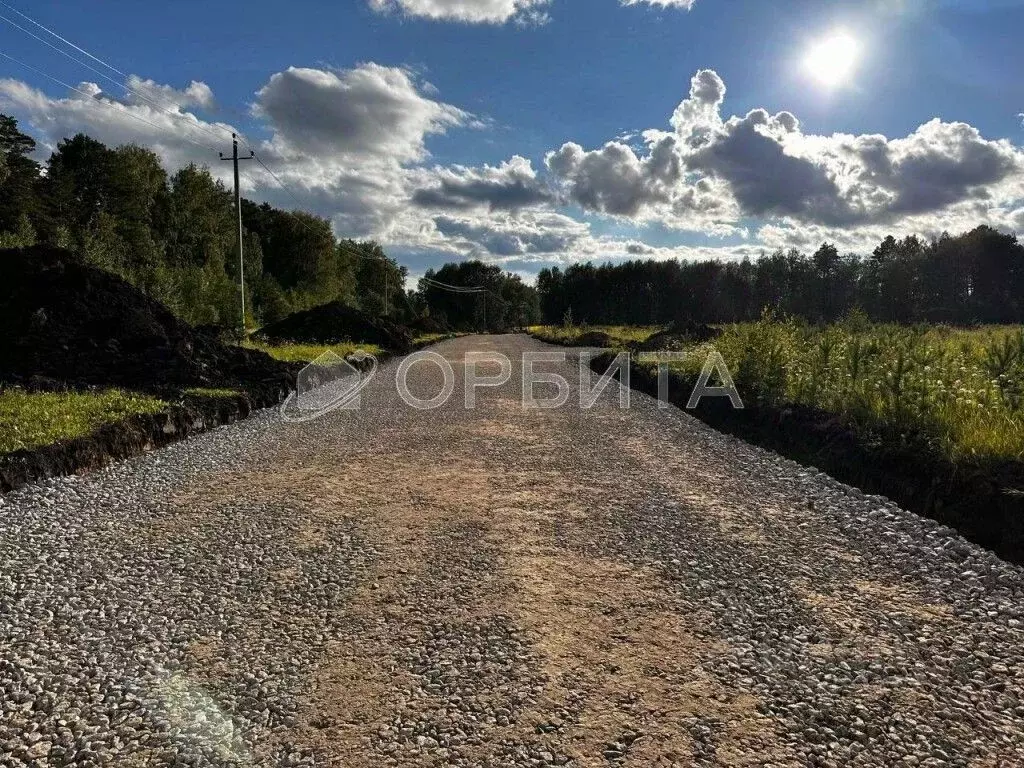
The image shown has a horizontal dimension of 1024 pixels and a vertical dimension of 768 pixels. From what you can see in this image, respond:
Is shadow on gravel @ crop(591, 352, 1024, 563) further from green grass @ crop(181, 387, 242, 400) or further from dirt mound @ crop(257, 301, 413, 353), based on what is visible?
dirt mound @ crop(257, 301, 413, 353)

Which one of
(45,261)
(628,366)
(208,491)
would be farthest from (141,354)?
(628,366)

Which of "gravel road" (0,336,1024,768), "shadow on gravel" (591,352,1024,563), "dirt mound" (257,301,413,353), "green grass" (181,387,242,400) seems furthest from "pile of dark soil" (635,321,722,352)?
"gravel road" (0,336,1024,768)

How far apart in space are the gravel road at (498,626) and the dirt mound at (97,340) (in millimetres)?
5536

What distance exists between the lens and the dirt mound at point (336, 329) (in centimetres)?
2816

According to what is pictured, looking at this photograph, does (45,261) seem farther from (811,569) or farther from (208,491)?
(811,569)

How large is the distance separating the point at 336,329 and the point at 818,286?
6563 cm

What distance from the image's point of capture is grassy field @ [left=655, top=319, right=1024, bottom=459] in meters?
5.84

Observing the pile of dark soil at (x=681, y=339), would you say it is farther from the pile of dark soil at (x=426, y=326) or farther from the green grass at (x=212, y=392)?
the pile of dark soil at (x=426, y=326)

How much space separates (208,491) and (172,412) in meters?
3.16

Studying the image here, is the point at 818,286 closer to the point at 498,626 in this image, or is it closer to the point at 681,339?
the point at 681,339

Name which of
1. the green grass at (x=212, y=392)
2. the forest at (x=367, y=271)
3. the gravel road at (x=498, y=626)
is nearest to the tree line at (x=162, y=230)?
the forest at (x=367, y=271)

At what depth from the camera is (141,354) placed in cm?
1209

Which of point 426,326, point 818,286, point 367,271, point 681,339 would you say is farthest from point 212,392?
point 818,286

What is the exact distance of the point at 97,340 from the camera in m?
12.3
